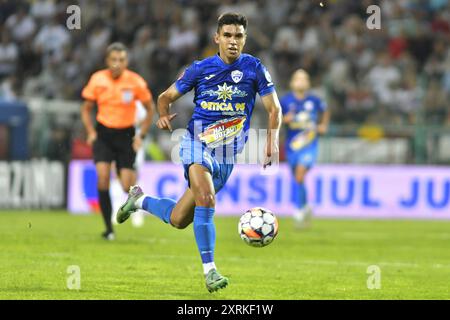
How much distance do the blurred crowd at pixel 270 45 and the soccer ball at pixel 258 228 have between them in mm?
12499

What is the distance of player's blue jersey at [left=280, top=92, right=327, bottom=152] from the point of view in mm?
17781

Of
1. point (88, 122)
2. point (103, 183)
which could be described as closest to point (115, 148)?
point (103, 183)

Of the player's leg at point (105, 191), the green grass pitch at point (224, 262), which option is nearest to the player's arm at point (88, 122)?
the player's leg at point (105, 191)

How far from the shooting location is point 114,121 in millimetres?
14023

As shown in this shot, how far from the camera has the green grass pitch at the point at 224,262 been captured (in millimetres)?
8836

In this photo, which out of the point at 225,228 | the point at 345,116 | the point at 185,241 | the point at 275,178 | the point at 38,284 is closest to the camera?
the point at 38,284

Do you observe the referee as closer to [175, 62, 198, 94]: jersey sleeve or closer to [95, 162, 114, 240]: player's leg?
[95, 162, 114, 240]: player's leg

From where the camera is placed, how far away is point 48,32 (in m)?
22.9

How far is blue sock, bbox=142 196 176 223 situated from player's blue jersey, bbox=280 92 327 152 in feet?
26.0

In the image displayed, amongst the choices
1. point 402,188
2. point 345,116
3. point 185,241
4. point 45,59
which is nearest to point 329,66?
point 345,116

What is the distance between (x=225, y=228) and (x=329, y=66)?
667cm

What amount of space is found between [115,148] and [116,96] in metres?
0.73

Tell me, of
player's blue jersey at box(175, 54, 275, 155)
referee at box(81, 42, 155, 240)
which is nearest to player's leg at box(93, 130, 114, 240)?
referee at box(81, 42, 155, 240)

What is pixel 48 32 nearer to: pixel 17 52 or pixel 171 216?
pixel 17 52
